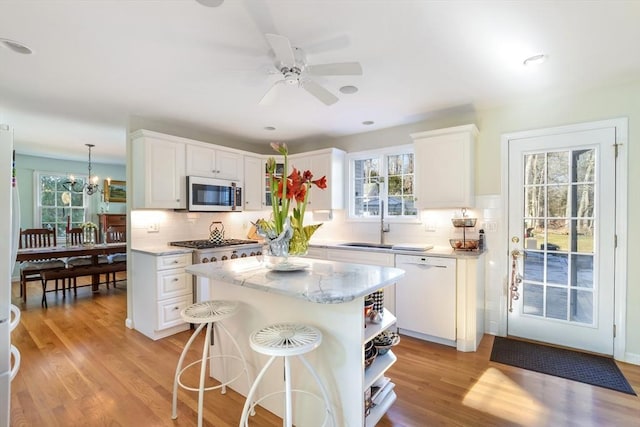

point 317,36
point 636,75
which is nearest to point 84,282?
point 317,36

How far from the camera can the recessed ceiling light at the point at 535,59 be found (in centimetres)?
219

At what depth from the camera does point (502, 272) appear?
10.5 ft

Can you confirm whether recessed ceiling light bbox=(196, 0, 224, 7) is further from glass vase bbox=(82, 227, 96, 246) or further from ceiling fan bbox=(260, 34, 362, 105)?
glass vase bbox=(82, 227, 96, 246)

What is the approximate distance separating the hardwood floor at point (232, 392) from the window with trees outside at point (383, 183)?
1688 mm

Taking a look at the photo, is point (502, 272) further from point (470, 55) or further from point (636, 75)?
point (470, 55)

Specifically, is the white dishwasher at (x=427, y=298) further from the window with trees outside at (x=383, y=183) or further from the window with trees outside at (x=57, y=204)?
the window with trees outside at (x=57, y=204)

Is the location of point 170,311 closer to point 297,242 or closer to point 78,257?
point 297,242

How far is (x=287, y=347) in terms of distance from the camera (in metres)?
1.43

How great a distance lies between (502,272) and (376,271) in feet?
6.56

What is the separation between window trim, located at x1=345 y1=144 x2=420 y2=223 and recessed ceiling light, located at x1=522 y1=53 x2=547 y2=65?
1.46 meters

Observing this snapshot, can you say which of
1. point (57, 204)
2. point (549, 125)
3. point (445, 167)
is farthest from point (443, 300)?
point (57, 204)

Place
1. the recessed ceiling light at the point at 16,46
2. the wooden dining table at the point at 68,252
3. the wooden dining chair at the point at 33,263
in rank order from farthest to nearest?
the wooden dining chair at the point at 33,263 → the wooden dining table at the point at 68,252 → the recessed ceiling light at the point at 16,46

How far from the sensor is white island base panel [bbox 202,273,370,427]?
1586mm

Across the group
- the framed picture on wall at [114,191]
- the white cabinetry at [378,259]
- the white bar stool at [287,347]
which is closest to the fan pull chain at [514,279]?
the white cabinetry at [378,259]
